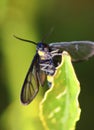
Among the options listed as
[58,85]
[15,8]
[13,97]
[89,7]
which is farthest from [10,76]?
[58,85]

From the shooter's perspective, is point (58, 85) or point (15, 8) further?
point (15, 8)

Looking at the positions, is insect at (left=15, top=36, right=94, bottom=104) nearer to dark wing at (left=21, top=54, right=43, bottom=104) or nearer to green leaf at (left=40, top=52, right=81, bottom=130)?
dark wing at (left=21, top=54, right=43, bottom=104)

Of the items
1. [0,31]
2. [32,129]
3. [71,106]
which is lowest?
[32,129]

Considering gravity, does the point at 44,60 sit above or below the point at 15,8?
below

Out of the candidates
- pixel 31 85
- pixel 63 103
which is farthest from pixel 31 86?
pixel 63 103

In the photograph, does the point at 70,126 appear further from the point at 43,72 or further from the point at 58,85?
the point at 43,72

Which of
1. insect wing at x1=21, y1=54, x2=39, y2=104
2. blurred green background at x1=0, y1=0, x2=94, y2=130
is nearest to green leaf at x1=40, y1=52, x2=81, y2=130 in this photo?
insect wing at x1=21, y1=54, x2=39, y2=104
